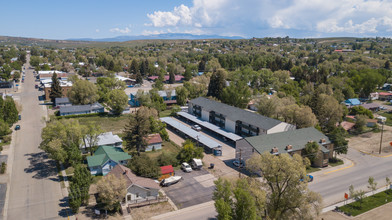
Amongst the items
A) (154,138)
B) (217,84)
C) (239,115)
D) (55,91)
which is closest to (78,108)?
(55,91)

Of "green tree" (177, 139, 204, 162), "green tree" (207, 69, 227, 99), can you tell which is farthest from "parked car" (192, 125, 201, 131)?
"green tree" (207, 69, 227, 99)

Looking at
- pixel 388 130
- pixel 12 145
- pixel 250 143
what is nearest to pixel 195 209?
pixel 250 143

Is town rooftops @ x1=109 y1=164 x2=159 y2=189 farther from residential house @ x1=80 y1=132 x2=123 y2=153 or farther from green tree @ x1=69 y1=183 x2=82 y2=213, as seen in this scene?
residential house @ x1=80 y1=132 x2=123 y2=153

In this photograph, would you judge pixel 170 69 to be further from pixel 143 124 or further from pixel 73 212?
pixel 73 212

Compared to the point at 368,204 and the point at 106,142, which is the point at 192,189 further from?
the point at 368,204

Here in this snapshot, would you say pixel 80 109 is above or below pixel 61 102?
below

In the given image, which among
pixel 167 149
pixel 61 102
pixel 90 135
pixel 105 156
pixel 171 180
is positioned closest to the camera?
pixel 171 180
